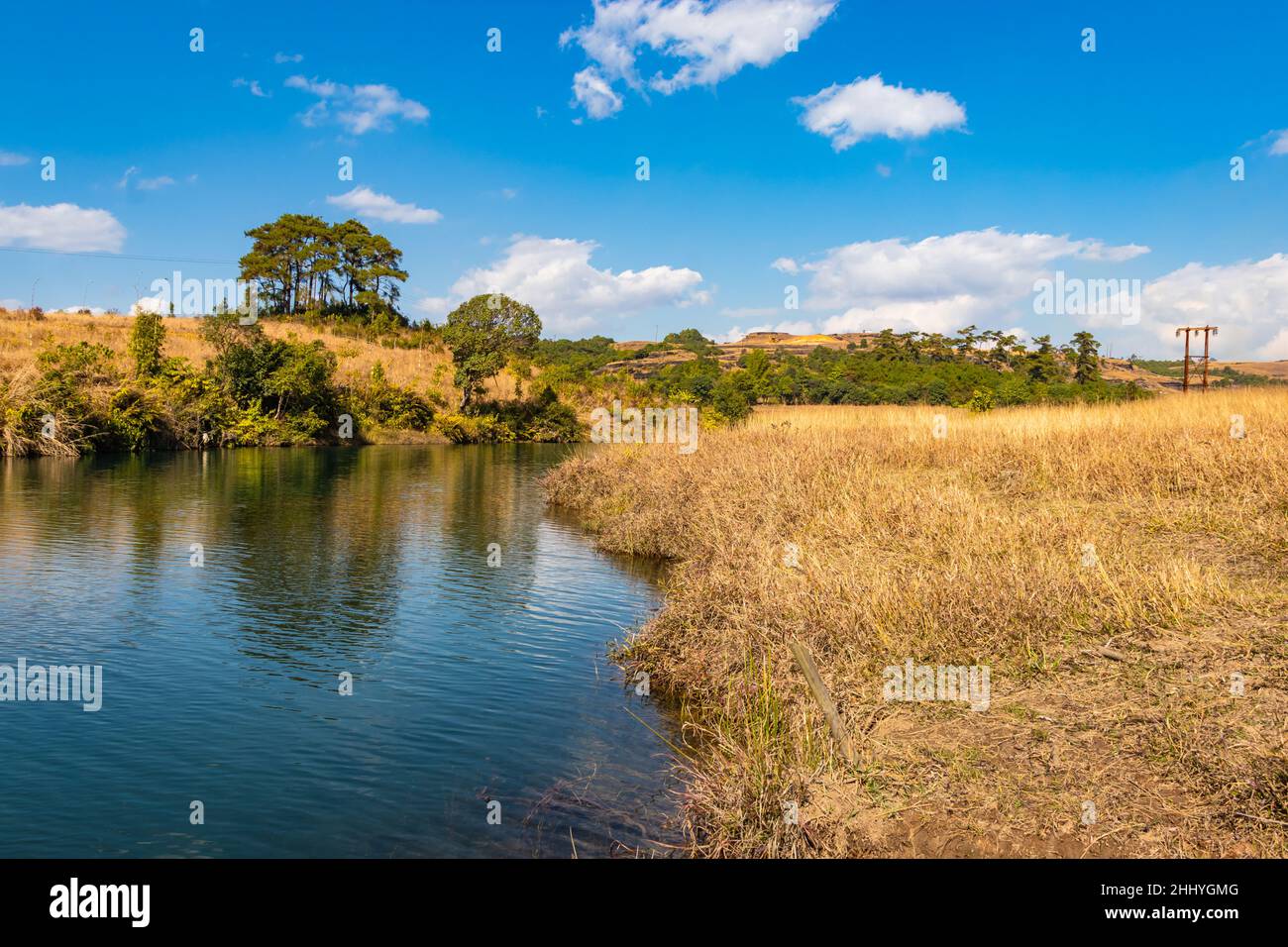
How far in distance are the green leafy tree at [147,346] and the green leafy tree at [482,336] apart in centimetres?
2212

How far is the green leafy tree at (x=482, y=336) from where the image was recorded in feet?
221

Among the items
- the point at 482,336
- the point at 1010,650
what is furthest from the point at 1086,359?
the point at 1010,650

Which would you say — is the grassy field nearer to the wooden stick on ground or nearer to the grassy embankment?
the wooden stick on ground

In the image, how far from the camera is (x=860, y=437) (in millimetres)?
22500

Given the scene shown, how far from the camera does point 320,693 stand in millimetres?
11531

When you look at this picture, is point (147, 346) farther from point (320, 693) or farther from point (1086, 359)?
point (1086, 359)

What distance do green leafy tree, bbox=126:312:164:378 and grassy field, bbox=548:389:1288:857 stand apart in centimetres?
4373

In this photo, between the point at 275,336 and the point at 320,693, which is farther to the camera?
the point at 275,336

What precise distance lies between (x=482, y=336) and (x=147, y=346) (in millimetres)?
24217

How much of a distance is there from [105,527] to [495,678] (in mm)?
16110

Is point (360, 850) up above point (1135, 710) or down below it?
below

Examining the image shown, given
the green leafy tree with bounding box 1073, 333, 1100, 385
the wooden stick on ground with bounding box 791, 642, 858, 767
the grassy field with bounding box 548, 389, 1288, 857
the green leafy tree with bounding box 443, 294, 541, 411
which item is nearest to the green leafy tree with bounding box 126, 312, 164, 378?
the green leafy tree with bounding box 443, 294, 541, 411
